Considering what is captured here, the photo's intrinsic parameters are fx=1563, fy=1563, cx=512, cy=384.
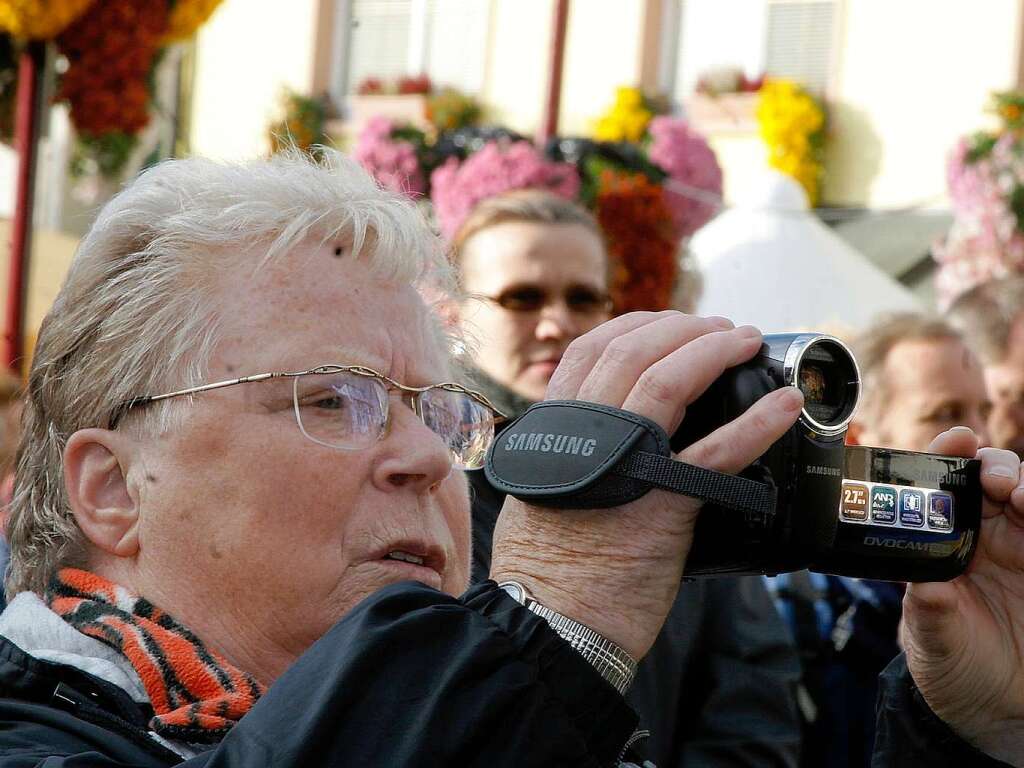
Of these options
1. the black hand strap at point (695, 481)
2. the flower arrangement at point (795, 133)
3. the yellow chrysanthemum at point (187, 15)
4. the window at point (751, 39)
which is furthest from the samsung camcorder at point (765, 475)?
the window at point (751, 39)

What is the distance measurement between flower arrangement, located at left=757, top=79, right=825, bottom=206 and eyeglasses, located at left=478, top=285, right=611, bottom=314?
9.03 m

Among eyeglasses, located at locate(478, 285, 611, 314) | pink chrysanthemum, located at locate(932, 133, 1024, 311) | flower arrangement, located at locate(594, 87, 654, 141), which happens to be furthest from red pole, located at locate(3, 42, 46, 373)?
flower arrangement, located at locate(594, 87, 654, 141)

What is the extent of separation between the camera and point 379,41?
14.4 meters

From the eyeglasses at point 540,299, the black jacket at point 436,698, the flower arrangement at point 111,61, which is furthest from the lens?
the flower arrangement at point 111,61

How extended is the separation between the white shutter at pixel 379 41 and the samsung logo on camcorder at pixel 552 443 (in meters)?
13.1

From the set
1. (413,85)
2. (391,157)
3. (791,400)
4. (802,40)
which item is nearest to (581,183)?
(391,157)

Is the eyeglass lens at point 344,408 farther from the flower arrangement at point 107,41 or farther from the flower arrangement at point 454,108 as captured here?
the flower arrangement at point 454,108

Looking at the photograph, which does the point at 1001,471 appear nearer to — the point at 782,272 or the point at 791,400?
the point at 791,400

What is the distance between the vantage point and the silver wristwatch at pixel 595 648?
1305mm

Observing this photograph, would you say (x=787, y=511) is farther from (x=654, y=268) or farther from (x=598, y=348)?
(x=654, y=268)

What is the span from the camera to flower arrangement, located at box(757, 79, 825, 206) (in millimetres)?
12203

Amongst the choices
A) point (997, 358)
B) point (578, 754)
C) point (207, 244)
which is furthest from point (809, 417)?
point (997, 358)

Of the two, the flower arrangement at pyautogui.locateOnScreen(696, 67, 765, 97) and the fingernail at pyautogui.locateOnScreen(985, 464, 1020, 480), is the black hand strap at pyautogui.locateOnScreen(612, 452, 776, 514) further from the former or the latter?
the flower arrangement at pyautogui.locateOnScreen(696, 67, 765, 97)

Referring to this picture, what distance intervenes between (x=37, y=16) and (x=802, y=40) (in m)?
10.2
